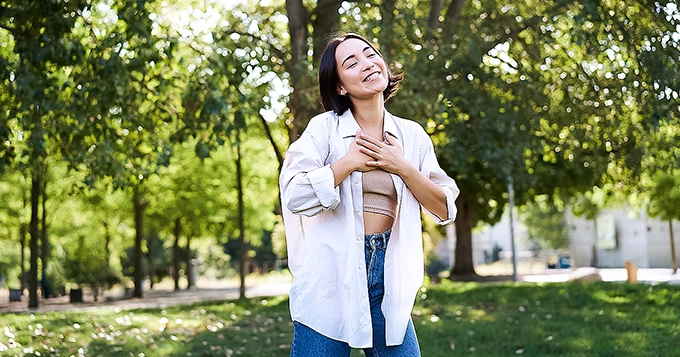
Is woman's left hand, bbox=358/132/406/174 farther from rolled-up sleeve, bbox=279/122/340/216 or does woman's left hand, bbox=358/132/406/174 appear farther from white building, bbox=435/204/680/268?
white building, bbox=435/204/680/268

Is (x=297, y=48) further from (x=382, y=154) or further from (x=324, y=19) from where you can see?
(x=382, y=154)

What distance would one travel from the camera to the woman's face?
2.80 m

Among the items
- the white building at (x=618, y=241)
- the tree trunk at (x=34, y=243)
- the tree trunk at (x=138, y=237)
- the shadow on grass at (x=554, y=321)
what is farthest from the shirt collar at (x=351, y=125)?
the white building at (x=618, y=241)

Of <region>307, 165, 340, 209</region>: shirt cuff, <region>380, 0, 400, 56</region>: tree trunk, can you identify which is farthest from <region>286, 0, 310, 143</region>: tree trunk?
<region>307, 165, 340, 209</region>: shirt cuff

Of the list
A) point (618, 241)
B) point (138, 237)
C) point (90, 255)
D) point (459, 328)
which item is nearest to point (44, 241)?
point (138, 237)

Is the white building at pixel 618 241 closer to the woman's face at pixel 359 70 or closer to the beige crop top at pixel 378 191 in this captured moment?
the woman's face at pixel 359 70

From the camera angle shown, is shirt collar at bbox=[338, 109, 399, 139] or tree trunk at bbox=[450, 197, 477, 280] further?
tree trunk at bbox=[450, 197, 477, 280]

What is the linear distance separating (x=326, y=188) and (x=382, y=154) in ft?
0.76

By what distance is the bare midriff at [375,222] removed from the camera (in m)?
2.69

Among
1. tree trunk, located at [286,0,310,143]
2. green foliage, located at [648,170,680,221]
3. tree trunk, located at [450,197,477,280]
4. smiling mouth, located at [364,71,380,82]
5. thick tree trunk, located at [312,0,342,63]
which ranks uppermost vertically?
thick tree trunk, located at [312,0,342,63]

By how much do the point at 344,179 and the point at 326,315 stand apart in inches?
17.2

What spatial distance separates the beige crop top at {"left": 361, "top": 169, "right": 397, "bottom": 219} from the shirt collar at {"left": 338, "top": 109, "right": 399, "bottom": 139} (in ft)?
0.55

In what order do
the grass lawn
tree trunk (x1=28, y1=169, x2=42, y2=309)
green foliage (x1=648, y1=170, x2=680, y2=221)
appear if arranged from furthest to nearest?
1. green foliage (x1=648, y1=170, x2=680, y2=221)
2. tree trunk (x1=28, y1=169, x2=42, y2=309)
3. the grass lawn

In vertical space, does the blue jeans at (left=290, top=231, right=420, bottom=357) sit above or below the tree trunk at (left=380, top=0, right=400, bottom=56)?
below
